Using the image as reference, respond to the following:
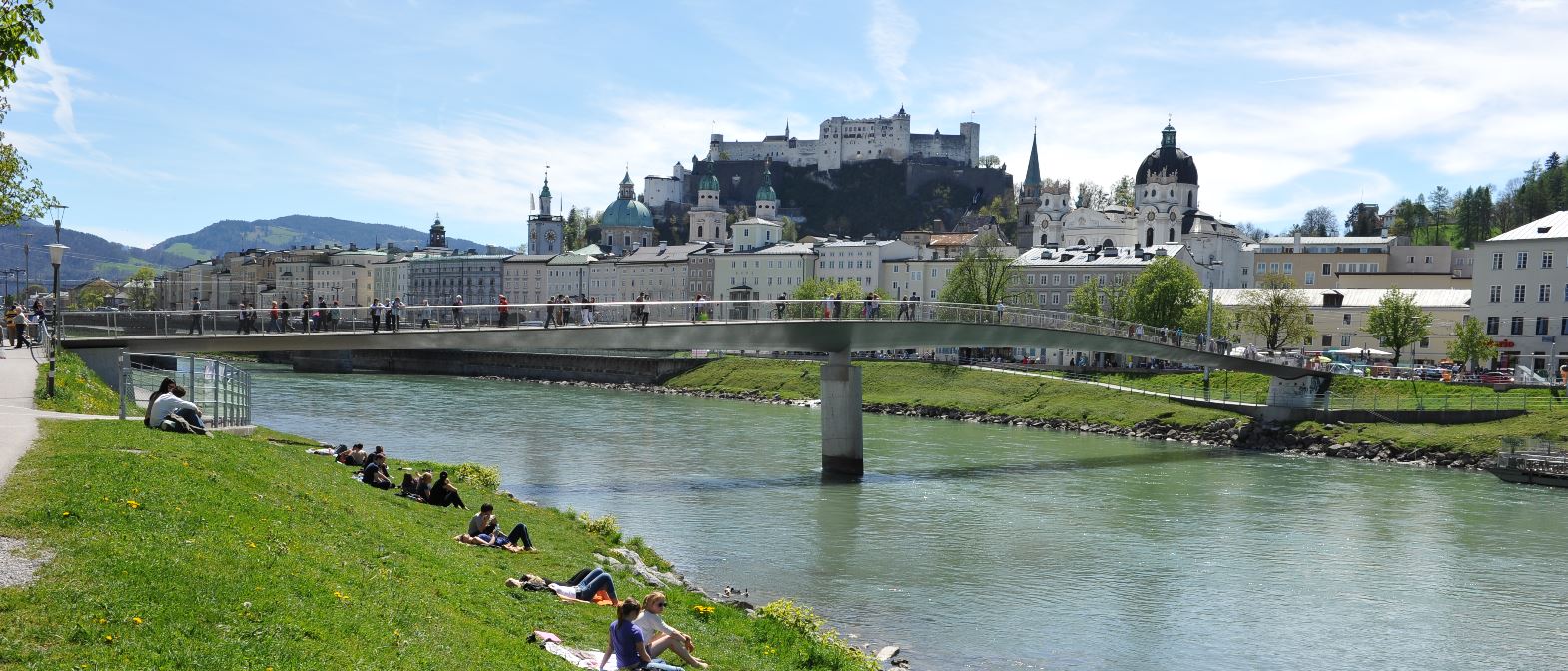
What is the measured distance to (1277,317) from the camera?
3108 inches

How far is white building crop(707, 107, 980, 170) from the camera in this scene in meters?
193

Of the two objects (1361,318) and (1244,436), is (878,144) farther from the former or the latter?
(1244,436)

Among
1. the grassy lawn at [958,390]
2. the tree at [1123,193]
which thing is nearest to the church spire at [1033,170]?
the tree at [1123,193]

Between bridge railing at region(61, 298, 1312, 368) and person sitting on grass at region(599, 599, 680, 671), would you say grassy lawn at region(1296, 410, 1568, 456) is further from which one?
person sitting on grass at region(599, 599, 680, 671)

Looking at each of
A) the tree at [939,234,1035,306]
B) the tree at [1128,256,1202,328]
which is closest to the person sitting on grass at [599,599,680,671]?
the tree at [1128,256,1202,328]

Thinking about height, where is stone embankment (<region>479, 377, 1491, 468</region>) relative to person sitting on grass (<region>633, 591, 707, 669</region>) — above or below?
below

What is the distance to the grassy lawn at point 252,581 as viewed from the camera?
921cm

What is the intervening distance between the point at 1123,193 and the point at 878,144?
4252cm

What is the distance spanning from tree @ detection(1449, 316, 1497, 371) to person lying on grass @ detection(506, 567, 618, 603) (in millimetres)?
59271

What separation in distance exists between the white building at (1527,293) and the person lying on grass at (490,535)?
59237 mm

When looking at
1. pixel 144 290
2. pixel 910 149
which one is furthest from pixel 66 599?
pixel 910 149

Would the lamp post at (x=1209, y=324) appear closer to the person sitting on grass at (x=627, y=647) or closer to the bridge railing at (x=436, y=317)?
the bridge railing at (x=436, y=317)

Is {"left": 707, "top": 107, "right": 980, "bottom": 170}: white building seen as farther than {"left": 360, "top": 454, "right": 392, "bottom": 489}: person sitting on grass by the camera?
Yes

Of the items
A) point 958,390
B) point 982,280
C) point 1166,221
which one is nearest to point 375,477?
point 958,390
